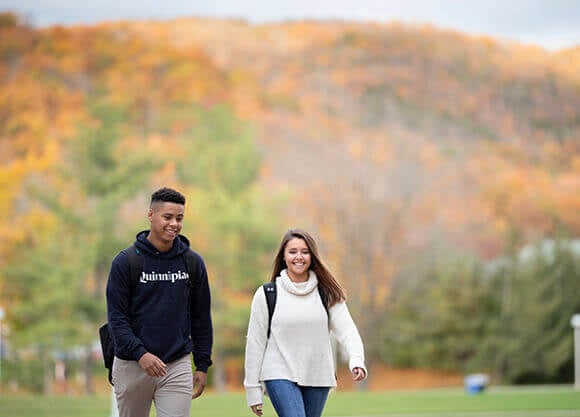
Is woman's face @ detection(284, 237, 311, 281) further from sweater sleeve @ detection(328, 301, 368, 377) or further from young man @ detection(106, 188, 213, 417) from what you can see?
young man @ detection(106, 188, 213, 417)

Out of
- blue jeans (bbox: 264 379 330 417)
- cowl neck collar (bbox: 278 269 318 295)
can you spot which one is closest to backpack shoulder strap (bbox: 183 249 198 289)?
cowl neck collar (bbox: 278 269 318 295)

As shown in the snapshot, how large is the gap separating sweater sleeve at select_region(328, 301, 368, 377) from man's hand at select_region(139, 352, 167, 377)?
3.58 feet

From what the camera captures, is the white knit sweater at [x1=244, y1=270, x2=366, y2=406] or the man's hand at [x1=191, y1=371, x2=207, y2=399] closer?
the man's hand at [x1=191, y1=371, x2=207, y2=399]

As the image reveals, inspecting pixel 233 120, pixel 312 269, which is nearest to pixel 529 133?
pixel 233 120

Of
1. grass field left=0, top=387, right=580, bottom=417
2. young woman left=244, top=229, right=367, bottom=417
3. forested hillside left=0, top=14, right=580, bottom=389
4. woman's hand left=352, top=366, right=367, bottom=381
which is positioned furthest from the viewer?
forested hillside left=0, top=14, right=580, bottom=389

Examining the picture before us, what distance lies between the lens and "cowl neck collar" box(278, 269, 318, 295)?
6500 mm

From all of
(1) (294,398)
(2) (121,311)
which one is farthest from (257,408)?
(2) (121,311)

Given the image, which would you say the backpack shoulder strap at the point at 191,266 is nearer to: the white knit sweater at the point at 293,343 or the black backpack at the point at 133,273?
the black backpack at the point at 133,273

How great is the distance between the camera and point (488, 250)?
214 feet

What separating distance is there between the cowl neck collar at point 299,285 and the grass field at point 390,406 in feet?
39.4

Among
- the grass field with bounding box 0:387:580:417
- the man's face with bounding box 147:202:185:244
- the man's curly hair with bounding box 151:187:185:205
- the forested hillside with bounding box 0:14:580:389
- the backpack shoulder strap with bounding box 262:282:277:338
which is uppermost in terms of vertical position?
the forested hillside with bounding box 0:14:580:389

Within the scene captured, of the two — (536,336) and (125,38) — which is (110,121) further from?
(125,38)

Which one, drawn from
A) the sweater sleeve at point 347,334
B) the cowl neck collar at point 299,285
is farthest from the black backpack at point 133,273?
the sweater sleeve at point 347,334

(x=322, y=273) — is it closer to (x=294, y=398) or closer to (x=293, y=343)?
(x=293, y=343)
